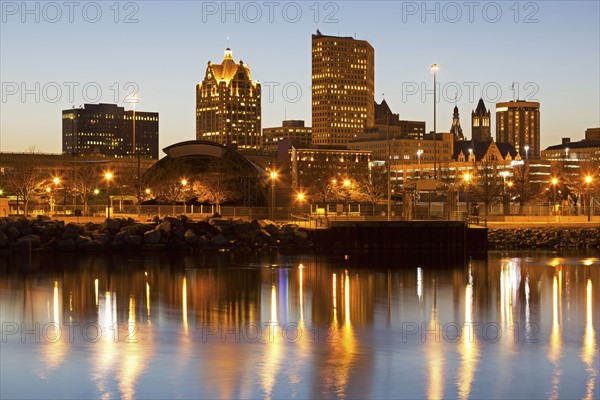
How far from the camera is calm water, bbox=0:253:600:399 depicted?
2022 centimetres

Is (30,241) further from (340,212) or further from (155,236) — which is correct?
(340,212)

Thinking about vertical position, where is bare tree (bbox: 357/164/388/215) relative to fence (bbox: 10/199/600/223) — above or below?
above

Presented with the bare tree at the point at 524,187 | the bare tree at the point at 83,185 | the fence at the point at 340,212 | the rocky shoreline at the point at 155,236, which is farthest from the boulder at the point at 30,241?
the bare tree at the point at 524,187

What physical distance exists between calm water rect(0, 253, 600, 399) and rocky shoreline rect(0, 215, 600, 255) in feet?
38.6

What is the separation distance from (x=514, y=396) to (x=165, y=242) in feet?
137

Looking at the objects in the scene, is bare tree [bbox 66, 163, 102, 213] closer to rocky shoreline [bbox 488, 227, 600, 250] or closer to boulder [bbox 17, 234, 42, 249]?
boulder [bbox 17, 234, 42, 249]

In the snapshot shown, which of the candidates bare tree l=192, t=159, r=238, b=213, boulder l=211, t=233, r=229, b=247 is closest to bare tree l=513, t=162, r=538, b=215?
bare tree l=192, t=159, r=238, b=213

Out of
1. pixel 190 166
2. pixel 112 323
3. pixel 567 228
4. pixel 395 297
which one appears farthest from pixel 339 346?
pixel 190 166

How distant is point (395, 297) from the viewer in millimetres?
34844

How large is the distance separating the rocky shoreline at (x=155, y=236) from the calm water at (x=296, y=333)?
38.6 feet

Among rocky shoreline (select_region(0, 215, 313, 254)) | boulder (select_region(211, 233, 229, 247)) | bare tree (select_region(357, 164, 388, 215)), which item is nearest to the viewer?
rocky shoreline (select_region(0, 215, 313, 254))

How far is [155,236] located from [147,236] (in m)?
0.47

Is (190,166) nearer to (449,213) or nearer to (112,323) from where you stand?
(449,213)

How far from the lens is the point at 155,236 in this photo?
59312 mm
